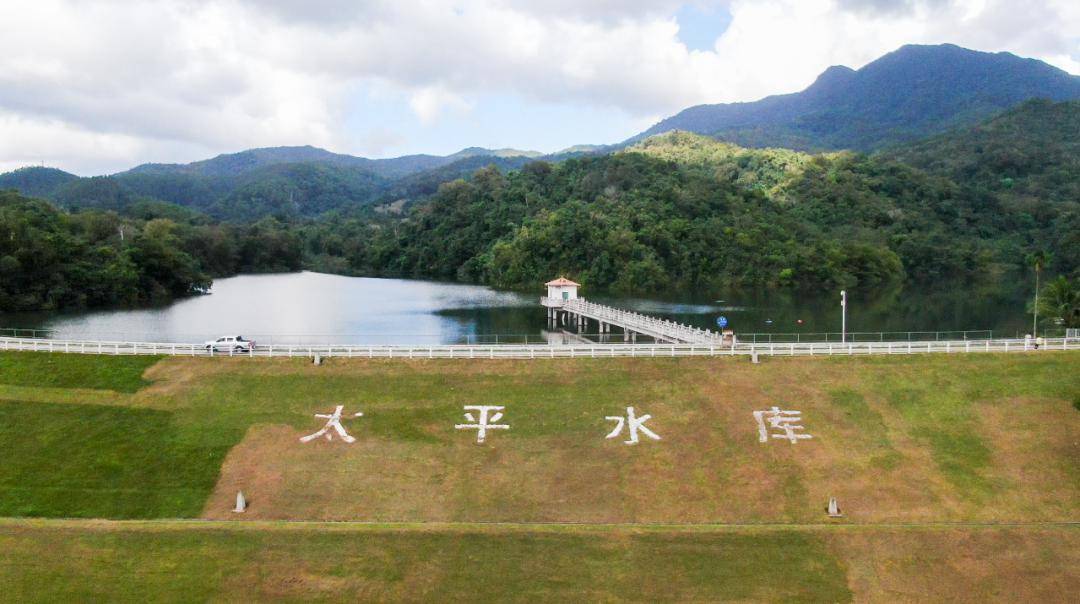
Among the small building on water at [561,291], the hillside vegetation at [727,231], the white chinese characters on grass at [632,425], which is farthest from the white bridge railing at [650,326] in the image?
the hillside vegetation at [727,231]

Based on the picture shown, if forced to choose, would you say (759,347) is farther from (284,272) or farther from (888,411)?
(284,272)

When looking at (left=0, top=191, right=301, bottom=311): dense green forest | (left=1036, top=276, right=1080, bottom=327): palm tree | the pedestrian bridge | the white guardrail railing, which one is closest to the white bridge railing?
the pedestrian bridge

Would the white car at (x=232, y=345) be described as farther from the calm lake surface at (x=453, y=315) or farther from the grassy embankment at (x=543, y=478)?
the calm lake surface at (x=453, y=315)

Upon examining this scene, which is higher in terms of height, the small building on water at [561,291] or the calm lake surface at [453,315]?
the small building on water at [561,291]

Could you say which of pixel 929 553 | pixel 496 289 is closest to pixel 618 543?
pixel 929 553

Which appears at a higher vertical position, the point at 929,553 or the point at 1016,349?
the point at 1016,349

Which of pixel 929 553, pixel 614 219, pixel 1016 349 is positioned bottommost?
pixel 929 553
